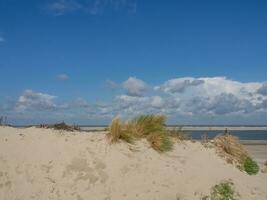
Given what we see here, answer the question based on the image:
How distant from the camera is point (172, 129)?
621 inches

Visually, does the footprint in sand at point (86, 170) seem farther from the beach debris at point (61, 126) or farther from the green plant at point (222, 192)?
the green plant at point (222, 192)

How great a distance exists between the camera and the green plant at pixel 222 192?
12578mm

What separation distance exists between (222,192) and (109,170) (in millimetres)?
3008

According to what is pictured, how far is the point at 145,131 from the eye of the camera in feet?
46.9

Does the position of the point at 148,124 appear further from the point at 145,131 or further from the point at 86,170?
the point at 86,170

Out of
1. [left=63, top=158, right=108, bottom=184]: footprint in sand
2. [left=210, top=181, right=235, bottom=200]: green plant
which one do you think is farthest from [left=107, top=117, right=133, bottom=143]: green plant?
[left=210, top=181, right=235, bottom=200]: green plant

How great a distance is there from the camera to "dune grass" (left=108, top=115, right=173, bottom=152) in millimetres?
13492

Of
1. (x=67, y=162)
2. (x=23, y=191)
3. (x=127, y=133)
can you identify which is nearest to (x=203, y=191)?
(x=127, y=133)

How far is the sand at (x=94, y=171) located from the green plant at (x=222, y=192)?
20 cm

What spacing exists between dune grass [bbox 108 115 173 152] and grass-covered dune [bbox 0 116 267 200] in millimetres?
30

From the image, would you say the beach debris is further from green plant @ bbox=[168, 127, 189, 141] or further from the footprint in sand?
green plant @ bbox=[168, 127, 189, 141]

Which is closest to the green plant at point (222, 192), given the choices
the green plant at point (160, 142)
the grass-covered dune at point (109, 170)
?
the grass-covered dune at point (109, 170)

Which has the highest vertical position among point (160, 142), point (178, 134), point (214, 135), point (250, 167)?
point (214, 135)

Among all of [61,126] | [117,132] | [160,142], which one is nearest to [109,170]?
[117,132]
